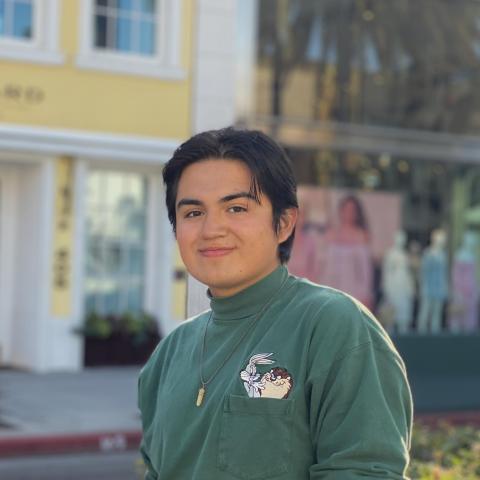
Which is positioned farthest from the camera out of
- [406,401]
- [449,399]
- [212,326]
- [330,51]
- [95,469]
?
[330,51]

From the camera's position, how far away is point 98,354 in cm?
1452

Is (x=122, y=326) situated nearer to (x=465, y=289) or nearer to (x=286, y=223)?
(x=465, y=289)

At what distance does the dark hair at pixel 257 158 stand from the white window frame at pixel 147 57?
1229 centimetres

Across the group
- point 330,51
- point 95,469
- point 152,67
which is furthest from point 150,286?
point 95,469

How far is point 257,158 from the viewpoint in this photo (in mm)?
2242

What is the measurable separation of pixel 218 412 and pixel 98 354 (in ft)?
41.2

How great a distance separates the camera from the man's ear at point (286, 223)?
2.31 metres

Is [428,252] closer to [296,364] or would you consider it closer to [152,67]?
[152,67]

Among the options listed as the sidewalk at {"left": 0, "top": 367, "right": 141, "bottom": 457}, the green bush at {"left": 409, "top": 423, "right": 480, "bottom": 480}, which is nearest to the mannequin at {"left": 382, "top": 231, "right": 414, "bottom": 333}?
the sidewalk at {"left": 0, "top": 367, "right": 141, "bottom": 457}

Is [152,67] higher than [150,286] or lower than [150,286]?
higher

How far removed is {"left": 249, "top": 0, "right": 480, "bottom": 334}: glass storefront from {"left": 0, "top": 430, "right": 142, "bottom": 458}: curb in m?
5.97

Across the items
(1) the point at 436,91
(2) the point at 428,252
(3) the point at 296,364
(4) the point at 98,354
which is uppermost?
(1) the point at 436,91

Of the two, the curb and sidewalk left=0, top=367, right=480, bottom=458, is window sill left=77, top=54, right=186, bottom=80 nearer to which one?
sidewalk left=0, top=367, right=480, bottom=458

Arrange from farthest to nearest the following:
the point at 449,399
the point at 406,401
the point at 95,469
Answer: the point at 449,399, the point at 95,469, the point at 406,401
